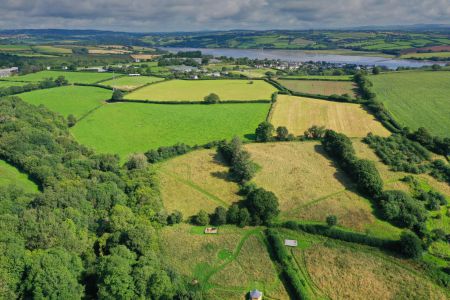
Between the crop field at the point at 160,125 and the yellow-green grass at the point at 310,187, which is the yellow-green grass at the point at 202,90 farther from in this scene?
the yellow-green grass at the point at 310,187

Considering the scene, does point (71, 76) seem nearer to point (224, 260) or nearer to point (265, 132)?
point (265, 132)

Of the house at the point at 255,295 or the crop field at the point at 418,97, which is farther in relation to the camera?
the crop field at the point at 418,97

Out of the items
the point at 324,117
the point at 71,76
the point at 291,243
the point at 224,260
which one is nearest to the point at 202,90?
the point at 324,117

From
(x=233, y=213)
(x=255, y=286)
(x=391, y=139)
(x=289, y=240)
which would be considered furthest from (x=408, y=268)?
(x=391, y=139)

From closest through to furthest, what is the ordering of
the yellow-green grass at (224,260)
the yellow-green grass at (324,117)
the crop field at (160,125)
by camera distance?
the yellow-green grass at (224,260) < the crop field at (160,125) < the yellow-green grass at (324,117)

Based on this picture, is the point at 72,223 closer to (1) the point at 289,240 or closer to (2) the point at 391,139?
(1) the point at 289,240

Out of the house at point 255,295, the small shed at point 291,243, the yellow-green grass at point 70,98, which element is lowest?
the house at point 255,295

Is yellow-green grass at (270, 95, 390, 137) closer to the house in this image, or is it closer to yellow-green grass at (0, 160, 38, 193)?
the house

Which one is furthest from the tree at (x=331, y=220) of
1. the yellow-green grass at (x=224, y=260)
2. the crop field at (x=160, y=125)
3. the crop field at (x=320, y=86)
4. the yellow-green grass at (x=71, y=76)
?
the yellow-green grass at (x=71, y=76)
